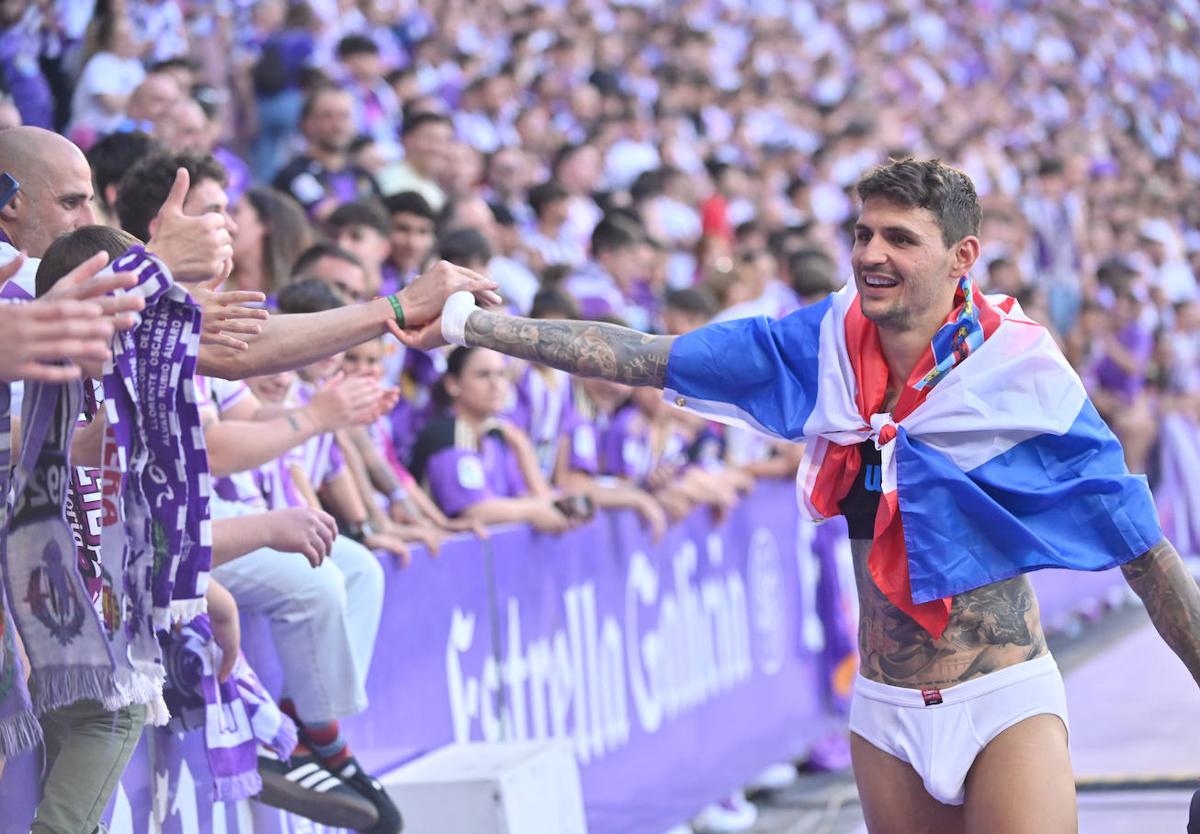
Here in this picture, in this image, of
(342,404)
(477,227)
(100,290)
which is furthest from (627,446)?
(100,290)

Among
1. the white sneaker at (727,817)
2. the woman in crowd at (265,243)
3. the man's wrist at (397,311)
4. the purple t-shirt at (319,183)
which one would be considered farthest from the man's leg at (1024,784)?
the purple t-shirt at (319,183)

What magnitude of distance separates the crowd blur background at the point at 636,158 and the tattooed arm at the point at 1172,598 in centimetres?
291

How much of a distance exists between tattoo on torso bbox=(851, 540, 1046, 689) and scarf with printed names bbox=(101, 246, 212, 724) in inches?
66.6

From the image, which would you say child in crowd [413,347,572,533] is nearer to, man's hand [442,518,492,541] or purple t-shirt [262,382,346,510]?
man's hand [442,518,492,541]

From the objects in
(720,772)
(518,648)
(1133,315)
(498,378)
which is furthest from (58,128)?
(1133,315)

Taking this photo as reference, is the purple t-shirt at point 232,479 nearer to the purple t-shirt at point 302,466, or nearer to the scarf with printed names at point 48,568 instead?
the purple t-shirt at point 302,466

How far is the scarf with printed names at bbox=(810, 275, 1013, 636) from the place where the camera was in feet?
13.6

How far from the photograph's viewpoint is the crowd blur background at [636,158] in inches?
307

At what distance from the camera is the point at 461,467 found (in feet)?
22.8

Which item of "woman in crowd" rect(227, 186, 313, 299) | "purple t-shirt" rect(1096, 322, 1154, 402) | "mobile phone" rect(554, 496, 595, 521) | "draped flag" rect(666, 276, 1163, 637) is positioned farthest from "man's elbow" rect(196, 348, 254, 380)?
"purple t-shirt" rect(1096, 322, 1154, 402)

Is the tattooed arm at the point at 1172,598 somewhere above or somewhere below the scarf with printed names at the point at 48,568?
below

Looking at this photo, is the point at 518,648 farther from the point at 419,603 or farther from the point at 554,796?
the point at 554,796

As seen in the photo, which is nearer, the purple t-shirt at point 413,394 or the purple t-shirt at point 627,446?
the purple t-shirt at point 413,394

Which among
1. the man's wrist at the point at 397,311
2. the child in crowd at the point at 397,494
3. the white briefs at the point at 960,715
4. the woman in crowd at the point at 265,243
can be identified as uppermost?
the woman in crowd at the point at 265,243
